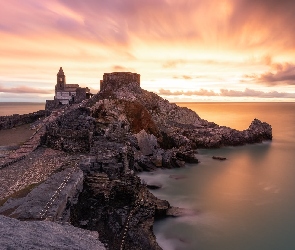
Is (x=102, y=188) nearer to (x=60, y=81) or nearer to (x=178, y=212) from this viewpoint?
(x=178, y=212)

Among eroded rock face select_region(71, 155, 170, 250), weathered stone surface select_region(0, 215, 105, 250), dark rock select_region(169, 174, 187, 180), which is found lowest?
dark rock select_region(169, 174, 187, 180)

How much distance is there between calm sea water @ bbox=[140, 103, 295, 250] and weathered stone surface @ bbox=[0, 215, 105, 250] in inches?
410

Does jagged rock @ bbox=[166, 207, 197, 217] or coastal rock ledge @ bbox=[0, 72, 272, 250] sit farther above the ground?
coastal rock ledge @ bbox=[0, 72, 272, 250]

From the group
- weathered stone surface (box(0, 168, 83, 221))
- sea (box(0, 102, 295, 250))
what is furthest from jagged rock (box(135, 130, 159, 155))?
weathered stone surface (box(0, 168, 83, 221))

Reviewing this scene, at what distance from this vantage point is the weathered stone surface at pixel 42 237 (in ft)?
15.7

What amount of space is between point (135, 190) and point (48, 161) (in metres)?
7.51

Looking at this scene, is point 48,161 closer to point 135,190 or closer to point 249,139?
point 135,190

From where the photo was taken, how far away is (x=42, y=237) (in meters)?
5.36

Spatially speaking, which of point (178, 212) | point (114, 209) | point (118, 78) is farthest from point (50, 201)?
point (118, 78)

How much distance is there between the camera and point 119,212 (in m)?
13.7

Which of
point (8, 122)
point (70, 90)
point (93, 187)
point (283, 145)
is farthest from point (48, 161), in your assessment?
point (70, 90)

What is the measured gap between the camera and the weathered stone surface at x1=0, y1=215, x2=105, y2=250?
4777 millimetres

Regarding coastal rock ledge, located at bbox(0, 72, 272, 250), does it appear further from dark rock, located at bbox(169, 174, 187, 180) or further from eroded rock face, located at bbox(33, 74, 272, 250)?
dark rock, located at bbox(169, 174, 187, 180)

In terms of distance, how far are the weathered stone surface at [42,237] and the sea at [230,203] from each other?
10331 millimetres
